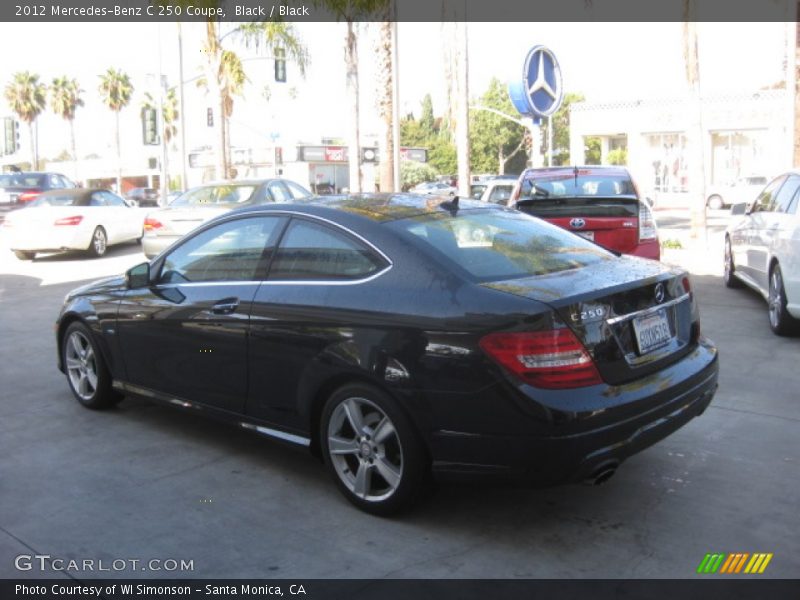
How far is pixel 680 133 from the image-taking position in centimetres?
4178

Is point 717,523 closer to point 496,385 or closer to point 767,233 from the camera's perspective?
point 496,385

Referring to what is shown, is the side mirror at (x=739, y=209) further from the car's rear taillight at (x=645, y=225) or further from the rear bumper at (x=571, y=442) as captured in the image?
the rear bumper at (x=571, y=442)

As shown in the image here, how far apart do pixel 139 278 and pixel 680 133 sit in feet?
133

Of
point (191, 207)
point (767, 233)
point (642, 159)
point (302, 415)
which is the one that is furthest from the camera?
point (642, 159)

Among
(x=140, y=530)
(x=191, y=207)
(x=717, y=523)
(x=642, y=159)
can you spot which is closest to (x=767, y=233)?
(x=717, y=523)

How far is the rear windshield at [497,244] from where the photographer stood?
4.07 m

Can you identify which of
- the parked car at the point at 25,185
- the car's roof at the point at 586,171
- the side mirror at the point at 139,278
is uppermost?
the parked car at the point at 25,185

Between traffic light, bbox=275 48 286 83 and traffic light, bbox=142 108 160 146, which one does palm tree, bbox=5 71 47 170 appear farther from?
traffic light, bbox=275 48 286 83

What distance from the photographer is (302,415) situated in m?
4.29

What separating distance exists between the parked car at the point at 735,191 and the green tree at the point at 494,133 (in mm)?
40066

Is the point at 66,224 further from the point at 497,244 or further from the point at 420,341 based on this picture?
the point at 420,341

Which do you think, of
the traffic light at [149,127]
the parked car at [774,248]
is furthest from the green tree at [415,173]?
the parked car at [774,248]

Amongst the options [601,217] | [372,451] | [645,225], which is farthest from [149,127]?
[372,451]

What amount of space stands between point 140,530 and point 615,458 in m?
2.25
